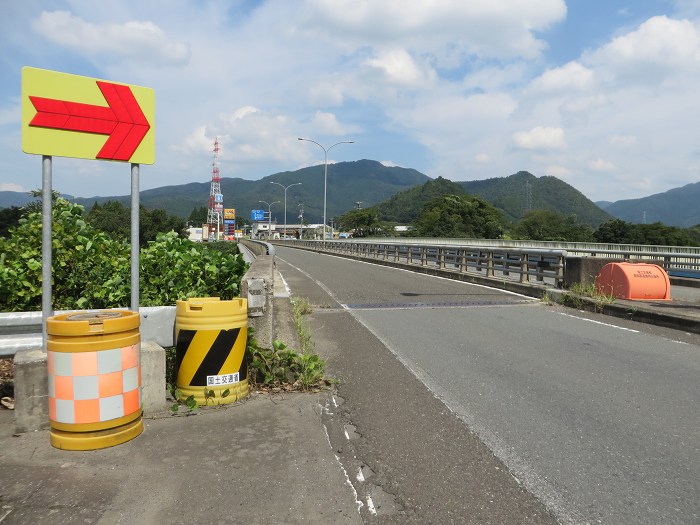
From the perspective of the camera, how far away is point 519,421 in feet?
15.9

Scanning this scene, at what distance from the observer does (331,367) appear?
6.79 metres

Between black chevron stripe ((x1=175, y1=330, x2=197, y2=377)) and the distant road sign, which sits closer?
the distant road sign

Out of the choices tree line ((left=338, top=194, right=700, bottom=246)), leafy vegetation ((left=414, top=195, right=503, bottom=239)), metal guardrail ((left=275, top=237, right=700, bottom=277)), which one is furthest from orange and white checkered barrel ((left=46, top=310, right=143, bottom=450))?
leafy vegetation ((left=414, top=195, right=503, bottom=239))

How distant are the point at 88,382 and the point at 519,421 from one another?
3504mm

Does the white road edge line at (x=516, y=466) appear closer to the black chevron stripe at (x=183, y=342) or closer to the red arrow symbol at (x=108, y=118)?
the black chevron stripe at (x=183, y=342)

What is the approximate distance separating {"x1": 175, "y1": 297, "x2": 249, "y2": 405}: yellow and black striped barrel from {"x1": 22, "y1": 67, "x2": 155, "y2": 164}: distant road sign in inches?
58.0

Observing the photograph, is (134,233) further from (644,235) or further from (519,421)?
(644,235)

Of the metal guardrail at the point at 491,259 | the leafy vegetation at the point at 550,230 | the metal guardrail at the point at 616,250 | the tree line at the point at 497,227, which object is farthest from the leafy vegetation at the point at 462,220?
the metal guardrail at the point at 491,259

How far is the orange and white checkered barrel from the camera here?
3967 mm

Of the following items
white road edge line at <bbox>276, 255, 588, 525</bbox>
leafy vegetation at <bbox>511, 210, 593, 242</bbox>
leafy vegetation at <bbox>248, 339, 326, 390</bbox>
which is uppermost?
leafy vegetation at <bbox>511, 210, 593, 242</bbox>

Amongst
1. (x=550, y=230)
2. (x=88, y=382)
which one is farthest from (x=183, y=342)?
(x=550, y=230)

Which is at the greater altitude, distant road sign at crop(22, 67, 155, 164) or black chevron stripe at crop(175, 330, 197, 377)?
distant road sign at crop(22, 67, 155, 164)

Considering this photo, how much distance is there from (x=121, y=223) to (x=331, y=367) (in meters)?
116

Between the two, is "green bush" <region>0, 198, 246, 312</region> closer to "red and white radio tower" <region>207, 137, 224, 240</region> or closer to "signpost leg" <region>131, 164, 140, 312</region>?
"signpost leg" <region>131, 164, 140, 312</region>
